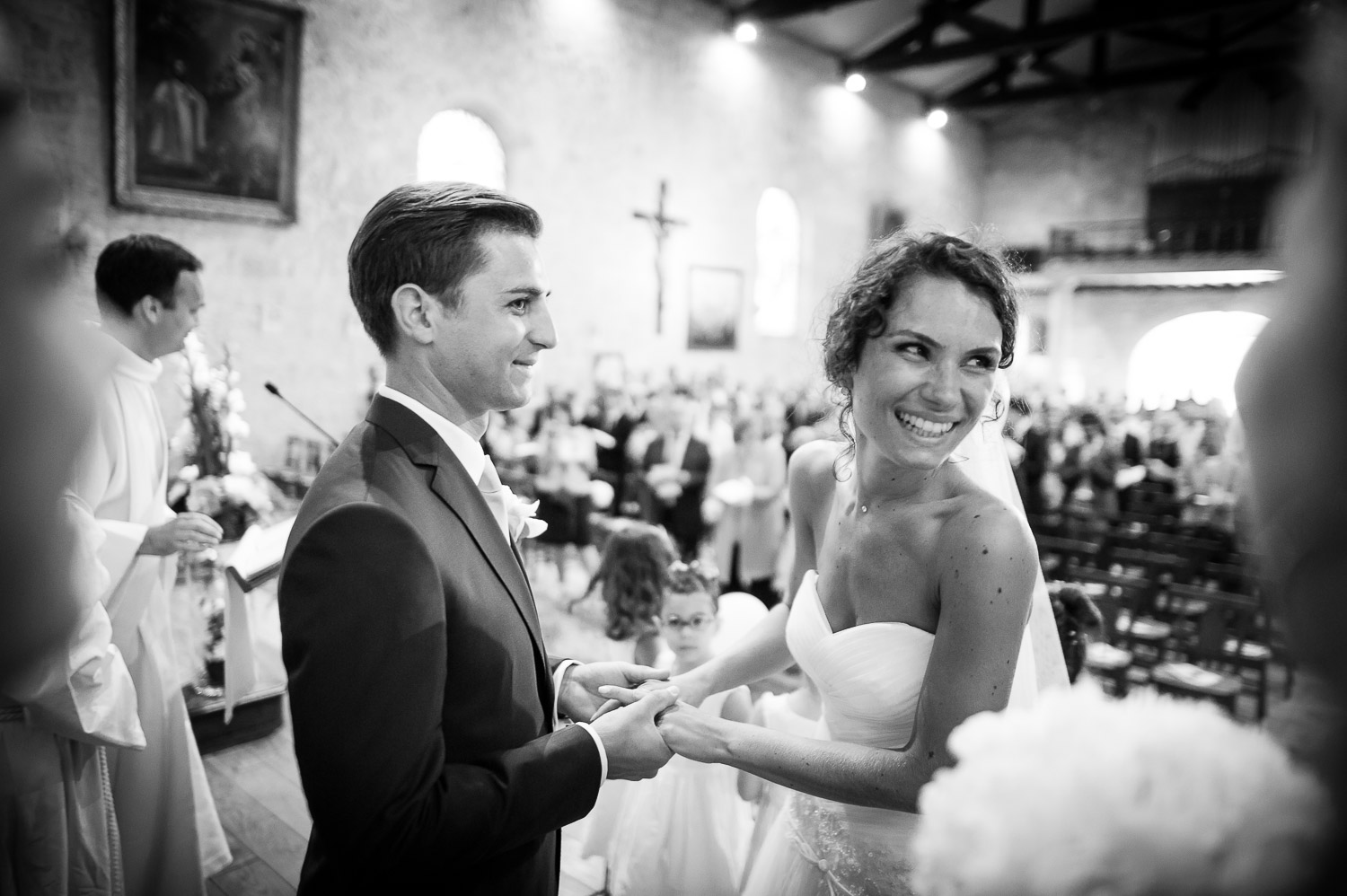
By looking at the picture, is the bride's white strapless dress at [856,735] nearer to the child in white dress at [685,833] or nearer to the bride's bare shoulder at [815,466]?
the bride's bare shoulder at [815,466]

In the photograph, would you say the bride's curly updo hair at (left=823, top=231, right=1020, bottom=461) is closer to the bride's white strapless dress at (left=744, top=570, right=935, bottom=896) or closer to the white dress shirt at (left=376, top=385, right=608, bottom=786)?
the bride's white strapless dress at (left=744, top=570, right=935, bottom=896)

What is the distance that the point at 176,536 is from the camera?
8.21 ft

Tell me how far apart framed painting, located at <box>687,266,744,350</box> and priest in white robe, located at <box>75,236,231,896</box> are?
1283 centimetres

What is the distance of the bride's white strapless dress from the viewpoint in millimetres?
1617

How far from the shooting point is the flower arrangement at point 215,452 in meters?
3.66

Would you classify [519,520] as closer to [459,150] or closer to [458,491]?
[458,491]

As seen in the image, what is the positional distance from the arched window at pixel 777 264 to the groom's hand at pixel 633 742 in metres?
15.6

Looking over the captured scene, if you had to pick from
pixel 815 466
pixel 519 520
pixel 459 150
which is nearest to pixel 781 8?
pixel 459 150

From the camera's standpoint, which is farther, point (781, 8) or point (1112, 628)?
point (781, 8)

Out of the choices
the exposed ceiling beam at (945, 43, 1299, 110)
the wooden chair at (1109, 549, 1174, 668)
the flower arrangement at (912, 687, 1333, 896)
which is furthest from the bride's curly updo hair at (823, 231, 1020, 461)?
the exposed ceiling beam at (945, 43, 1299, 110)

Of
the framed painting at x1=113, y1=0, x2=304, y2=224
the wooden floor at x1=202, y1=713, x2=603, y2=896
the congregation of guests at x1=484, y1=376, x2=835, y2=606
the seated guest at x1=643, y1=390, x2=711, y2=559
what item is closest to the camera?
the wooden floor at x1=202, y1=713, x2=603, y2=896

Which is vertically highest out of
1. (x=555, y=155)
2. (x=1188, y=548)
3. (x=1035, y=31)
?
(x=1035, y=31)

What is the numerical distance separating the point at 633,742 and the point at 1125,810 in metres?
0.95

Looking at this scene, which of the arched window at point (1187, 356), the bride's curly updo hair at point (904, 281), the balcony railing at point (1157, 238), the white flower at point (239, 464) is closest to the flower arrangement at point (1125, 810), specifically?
the bride's curly updo hair at point (904, 281)
